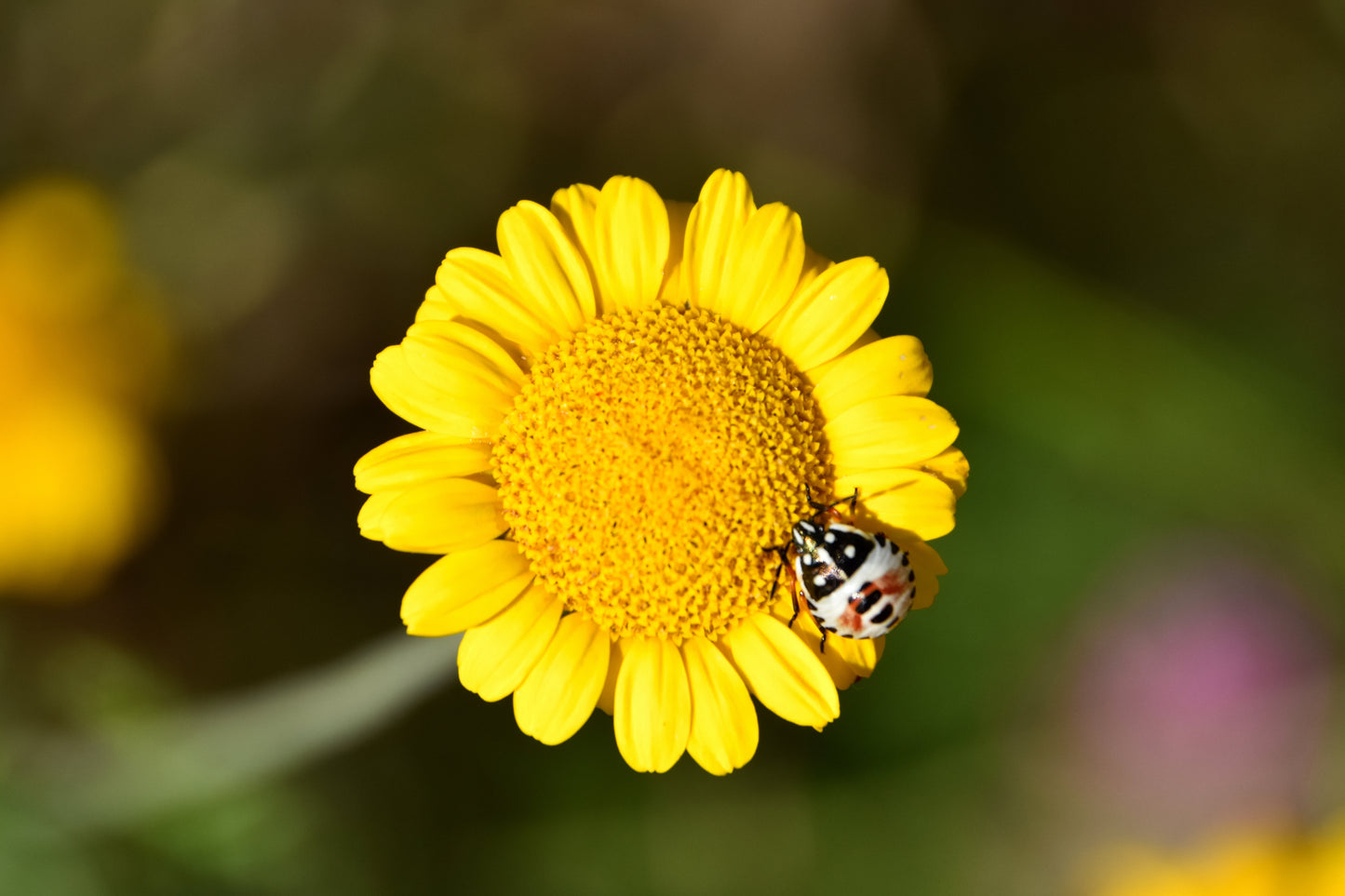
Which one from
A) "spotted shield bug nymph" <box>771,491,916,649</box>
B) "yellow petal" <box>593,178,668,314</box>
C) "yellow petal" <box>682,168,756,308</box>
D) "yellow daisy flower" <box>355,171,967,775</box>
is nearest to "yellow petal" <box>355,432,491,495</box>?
"yellow daisy flower" <box>355,171,967,775</box>

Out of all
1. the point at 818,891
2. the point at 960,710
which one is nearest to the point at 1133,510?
the point at 960,710

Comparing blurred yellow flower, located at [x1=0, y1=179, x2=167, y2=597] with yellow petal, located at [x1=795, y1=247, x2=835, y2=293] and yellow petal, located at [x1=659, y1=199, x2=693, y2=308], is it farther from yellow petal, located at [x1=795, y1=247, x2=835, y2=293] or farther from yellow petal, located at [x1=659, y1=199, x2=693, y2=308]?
yellow petal, located at [x1=795, y1=247, x2=835, y2=293]

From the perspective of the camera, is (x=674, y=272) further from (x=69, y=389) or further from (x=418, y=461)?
(x=69, y=389)

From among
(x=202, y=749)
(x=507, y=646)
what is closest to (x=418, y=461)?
(x=507, y=646)

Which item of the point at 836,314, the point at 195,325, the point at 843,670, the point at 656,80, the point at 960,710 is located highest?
the point at 656,80

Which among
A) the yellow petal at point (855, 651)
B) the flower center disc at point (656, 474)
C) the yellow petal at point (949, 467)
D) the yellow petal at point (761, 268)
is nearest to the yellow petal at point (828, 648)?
the yellow petal at point (855, 651)

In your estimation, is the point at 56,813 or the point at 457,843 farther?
the point at 457,843

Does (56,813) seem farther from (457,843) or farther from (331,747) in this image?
(457,843)
